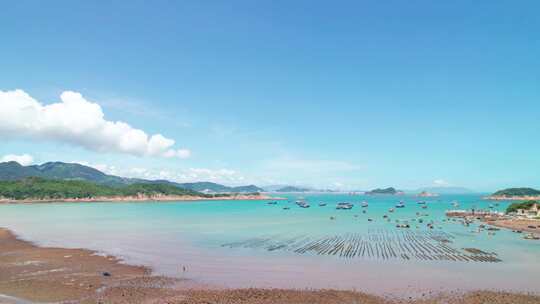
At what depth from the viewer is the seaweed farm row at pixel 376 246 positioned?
42.9m

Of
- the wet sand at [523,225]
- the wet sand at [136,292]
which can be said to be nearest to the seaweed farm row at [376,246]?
the wet sand at [136,292]

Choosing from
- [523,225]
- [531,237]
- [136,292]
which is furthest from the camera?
[523,225]

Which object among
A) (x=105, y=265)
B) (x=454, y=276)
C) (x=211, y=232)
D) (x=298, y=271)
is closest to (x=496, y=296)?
(x=454, y=276)

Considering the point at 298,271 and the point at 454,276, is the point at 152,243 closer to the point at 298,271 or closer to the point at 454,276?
the point at 298,271

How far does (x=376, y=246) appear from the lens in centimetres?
5097

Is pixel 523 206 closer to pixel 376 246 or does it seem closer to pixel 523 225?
pixel 523 225

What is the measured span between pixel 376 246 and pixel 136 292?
35218mm

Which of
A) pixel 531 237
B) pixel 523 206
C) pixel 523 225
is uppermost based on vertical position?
pixel 523 206

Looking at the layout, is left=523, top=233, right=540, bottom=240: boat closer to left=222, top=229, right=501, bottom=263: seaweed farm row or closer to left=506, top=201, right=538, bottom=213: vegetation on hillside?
left=222, top=229, right=501, bottom=263: seaweed farm row

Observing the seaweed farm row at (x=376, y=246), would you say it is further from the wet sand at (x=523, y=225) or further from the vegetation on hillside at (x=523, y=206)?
the vegetation on hillside at (x=523, y=206)

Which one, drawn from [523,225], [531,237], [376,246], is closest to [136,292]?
[376,246]

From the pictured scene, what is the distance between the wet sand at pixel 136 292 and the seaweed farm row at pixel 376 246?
55.0ft

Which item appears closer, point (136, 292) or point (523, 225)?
point (136, 292)

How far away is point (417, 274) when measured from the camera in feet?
109
